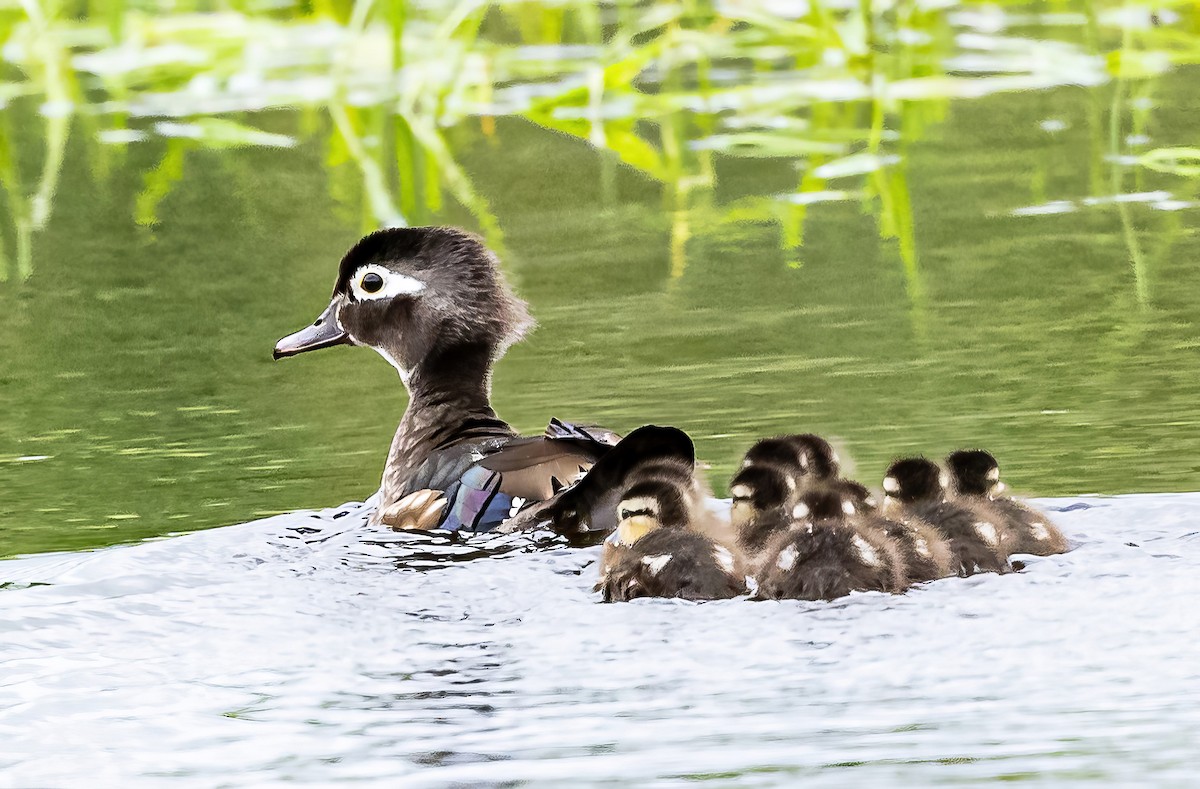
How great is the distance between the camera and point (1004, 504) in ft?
17.1

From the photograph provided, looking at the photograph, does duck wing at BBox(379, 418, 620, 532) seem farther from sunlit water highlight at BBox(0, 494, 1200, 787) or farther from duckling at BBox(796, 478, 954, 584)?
duckling at BBox(796, 478, 954, 584)

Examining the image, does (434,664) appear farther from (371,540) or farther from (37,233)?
(37,233)

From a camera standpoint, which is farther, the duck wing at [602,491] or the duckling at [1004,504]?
the duck wing at [602,491]

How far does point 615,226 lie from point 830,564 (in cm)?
448

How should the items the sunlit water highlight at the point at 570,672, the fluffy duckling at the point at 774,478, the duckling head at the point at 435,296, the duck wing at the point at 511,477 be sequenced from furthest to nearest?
the duckling head at the point at 435,296, the duck wing at the point at 511,477, the fluffy duckling at the point at 774,478, the sunlit water highlight at the point at 570,672

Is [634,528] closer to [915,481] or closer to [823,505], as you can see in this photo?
[823,505]

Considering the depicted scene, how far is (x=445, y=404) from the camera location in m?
6.35

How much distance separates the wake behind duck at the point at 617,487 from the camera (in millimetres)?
4773

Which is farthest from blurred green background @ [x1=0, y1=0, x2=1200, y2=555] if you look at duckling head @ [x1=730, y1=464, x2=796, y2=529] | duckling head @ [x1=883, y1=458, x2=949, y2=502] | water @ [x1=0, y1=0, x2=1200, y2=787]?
duckling head @ [x1=730, y1=464, x2=796, y2=529]

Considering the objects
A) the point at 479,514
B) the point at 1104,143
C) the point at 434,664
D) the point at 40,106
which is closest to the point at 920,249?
the point at 1104,143

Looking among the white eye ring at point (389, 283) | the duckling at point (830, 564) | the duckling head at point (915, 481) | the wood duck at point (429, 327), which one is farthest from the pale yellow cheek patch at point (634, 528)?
the white eye ring at point (389, 283)

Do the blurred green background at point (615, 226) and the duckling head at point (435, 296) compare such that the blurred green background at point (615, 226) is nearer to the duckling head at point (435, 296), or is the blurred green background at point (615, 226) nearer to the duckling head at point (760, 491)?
the duckling head at point (435, 296)

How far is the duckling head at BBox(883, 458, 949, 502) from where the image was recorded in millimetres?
5316

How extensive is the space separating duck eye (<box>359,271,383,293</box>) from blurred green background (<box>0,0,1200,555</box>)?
0.51 meters
